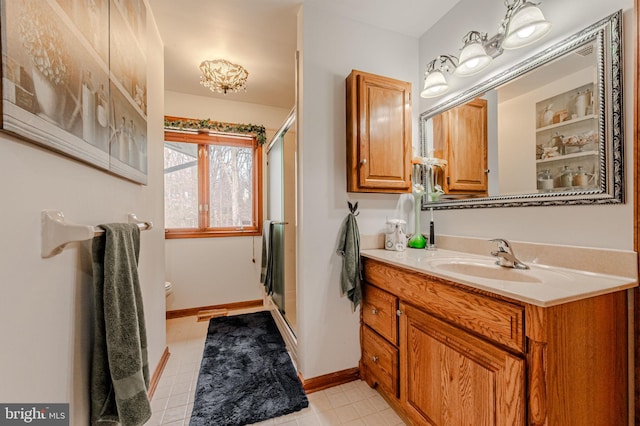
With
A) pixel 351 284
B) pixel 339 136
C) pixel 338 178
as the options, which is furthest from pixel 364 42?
pixel 351 284

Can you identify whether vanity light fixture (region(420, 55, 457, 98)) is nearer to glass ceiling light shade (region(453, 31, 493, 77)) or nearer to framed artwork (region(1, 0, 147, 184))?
glass ceiling light shade (region(453, 31, 493, 77))

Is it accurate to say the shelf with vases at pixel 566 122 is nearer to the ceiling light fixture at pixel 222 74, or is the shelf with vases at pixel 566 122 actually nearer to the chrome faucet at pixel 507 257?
the chrome faucet at pixel 507 257

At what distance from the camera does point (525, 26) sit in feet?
3.80

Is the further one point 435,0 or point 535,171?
point 435,0

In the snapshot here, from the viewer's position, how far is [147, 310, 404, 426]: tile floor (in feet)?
4.47

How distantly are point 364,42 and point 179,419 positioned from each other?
264 centimetres

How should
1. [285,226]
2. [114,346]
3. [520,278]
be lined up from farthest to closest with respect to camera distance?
[285,226]
[520,278]
[114,346]

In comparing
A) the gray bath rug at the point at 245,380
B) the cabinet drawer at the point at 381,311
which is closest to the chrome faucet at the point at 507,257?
the cabinet drawer at the point at 381,311

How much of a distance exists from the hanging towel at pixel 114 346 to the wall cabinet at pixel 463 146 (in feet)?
6.05

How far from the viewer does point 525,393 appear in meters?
0.80

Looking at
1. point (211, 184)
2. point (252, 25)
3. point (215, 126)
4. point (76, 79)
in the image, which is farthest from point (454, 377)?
point (215, 126)

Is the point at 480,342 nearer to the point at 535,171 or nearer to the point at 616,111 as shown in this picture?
the point at 535,171

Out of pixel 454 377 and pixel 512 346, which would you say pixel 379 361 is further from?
pixel 512 346

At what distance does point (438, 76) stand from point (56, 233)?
207cm
